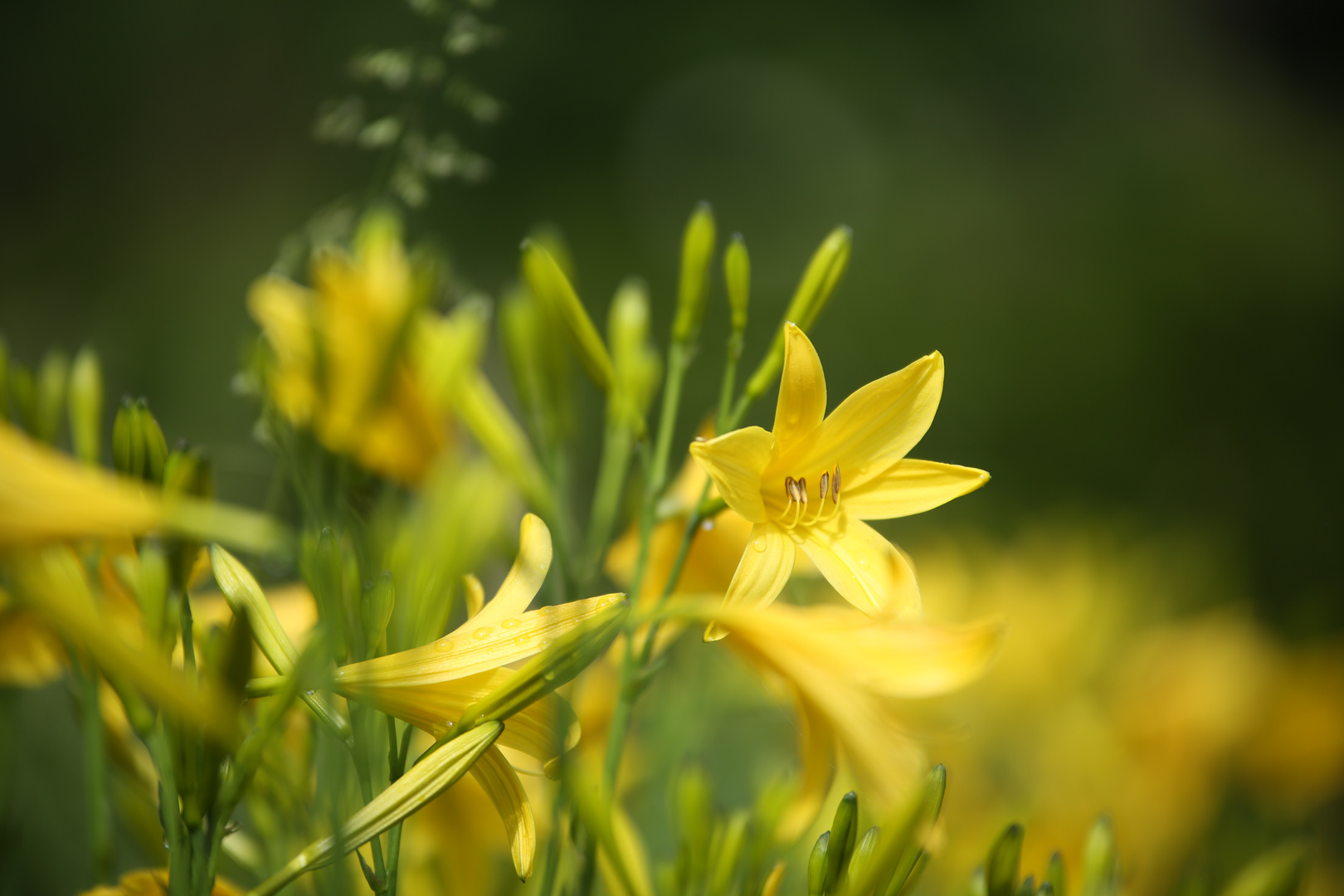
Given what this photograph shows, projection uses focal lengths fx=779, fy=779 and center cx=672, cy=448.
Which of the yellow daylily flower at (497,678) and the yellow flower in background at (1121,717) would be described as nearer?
the yellow daylily flower at (497,678)

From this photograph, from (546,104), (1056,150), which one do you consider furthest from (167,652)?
(1056,150)

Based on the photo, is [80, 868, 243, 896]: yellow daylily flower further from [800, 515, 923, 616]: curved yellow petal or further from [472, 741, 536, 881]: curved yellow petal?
[800, 515, 923, 616]: curved yellow petal

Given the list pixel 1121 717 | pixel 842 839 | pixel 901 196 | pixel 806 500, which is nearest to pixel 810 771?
pixel 842 839

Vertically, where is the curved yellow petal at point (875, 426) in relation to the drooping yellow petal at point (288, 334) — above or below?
above

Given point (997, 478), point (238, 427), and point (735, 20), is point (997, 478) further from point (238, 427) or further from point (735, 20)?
point (735, 20)

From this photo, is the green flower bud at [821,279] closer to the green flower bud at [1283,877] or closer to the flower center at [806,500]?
the flower center at [806,500]

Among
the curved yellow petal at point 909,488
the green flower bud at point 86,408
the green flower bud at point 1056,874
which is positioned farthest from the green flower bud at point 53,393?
the green flower bud at point 1056,874
